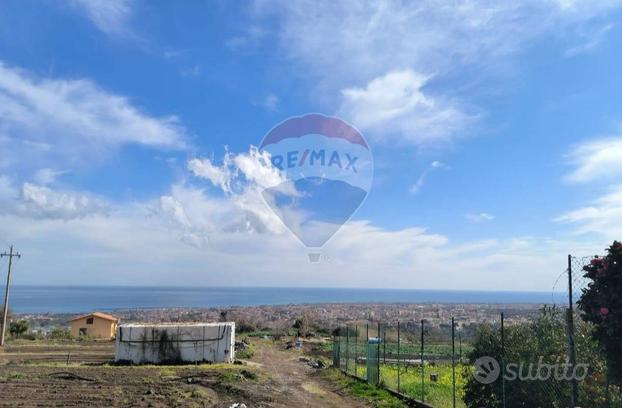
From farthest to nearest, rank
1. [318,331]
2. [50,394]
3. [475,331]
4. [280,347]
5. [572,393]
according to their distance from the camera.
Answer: [318,331], [280,347], [50,394], [475,331], [572,393]

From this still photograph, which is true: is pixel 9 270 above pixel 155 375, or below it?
above

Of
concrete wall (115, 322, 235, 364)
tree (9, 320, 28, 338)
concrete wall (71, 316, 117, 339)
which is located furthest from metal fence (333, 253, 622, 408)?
tree (9, 320, 28, 338)

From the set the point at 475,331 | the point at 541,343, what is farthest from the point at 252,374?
the point at 541,343

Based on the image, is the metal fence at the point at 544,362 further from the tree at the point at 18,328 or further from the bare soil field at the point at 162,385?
the tree at the point at 18,328

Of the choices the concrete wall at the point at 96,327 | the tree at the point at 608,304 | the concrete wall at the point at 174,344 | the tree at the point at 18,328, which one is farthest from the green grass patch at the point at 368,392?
the tree at the point at 18,328

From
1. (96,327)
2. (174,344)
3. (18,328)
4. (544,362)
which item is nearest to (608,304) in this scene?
(544,362)

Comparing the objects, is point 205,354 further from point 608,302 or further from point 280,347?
point 608,302
